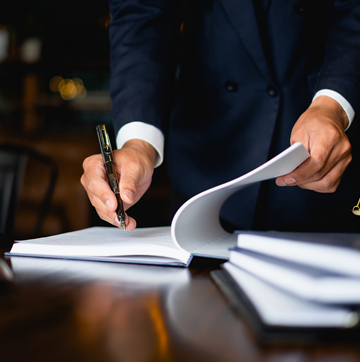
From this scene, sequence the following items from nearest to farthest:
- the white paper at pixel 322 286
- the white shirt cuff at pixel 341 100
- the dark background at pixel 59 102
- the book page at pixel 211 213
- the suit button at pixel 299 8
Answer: the white paper at pixel 322 286
the book page at pixel 211 213
the white shirt cuff at pixel 341 100
the suit button at pixel 299 8
the dark background at pixel 59 102

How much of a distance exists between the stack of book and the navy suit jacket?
0.55 m

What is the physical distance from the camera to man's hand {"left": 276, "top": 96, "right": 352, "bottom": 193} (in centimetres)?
59

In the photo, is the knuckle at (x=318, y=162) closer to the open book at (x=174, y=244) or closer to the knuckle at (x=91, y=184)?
the open book at (x=174, y=244)

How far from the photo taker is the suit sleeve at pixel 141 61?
0.85 meters

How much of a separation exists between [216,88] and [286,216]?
0.38 meters

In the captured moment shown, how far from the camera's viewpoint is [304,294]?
10.5 inches

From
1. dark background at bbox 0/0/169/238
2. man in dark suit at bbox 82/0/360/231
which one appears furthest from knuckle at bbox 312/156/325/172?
dark background at bbox 0/0/169/238

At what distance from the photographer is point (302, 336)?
0.88 ft

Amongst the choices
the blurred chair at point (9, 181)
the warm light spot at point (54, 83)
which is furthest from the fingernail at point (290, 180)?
the warm light spot at point (54, 83)

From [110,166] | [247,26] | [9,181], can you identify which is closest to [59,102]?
[9,181]

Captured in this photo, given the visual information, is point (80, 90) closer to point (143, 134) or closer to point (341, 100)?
point (143, 134)

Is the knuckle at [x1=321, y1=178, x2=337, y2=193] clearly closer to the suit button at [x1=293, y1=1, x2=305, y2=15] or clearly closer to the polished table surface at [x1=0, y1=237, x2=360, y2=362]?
the polished table surface at [x1=0, y1=237, x2=360, y2=362]

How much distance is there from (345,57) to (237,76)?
0.25 m

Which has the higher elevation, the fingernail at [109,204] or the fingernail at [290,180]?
the fingernail at [290,180]
